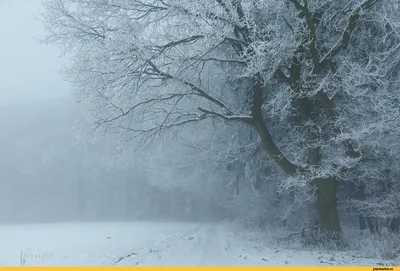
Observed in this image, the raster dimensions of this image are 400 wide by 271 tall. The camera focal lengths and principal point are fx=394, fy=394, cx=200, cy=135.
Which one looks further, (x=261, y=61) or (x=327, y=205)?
(x=327, y=205)

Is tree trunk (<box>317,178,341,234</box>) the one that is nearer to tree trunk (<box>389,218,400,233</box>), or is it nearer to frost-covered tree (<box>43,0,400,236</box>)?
frost-covered tree (<box>43,0,400,236</box>)

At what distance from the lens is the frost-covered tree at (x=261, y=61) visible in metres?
11.1

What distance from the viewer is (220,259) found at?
10.2 meters

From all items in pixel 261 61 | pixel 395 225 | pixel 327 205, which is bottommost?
pixel 395 225

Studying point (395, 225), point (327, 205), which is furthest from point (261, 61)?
point (395, 225)

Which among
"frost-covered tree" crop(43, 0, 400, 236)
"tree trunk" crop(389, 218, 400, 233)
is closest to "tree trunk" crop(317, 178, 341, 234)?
"frost-covered tree" crop(43, 0, 400, 236)

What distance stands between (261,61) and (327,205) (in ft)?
20.0

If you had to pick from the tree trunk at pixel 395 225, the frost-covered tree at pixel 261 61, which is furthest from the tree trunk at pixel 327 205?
the tree trunk at pixel 395 225

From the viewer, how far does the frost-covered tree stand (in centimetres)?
1109

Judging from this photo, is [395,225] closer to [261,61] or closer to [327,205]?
[327,205]

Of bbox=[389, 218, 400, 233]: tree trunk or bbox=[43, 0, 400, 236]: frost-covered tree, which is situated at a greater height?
bbox=[43, 0, 400, 236]: frost-covered tree

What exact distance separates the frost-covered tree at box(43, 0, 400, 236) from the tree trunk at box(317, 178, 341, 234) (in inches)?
1.4

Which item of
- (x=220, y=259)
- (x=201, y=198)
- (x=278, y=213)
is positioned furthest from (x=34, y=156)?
(x=220, y=259)

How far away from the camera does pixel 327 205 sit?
13633 millimetres
